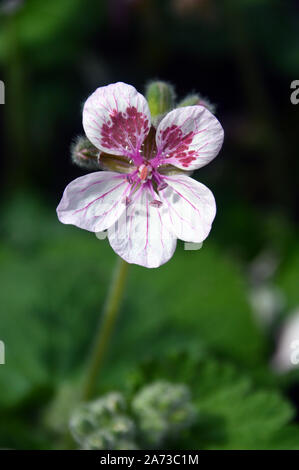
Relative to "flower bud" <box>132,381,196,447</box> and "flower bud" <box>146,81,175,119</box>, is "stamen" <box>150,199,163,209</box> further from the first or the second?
"flower bud" <box>132,381,196,447</box>

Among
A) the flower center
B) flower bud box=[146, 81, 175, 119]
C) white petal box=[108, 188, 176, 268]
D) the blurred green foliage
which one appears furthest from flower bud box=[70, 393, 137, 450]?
flower bud box=[146, 81, 175, 119]

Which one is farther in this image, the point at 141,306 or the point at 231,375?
the point at 141,306

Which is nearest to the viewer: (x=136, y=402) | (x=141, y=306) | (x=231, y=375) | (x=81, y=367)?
(x=136, y=402)

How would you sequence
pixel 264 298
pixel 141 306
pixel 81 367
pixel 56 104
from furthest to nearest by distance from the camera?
1. pixel 56 104
2. pixel 264 298
3. pixel 141 306
4. pixel 81 367

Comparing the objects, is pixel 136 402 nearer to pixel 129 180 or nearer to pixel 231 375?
pixel 231 375

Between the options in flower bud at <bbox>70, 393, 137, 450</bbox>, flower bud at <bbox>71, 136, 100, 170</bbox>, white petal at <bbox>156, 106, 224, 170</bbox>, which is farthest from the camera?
flower bud at <bbox>70, 393, 137, 450</bbox>
